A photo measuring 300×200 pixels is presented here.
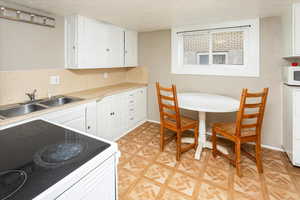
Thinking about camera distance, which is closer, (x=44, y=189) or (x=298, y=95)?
(x=44, y=189)

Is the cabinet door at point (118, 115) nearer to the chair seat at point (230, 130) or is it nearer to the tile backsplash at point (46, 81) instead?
the tile backsplash at point (46, 81)

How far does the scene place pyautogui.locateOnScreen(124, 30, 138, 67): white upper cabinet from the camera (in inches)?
135

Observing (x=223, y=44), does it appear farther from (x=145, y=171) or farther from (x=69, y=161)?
(x=69, y=161)

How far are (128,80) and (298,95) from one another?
3107 mm

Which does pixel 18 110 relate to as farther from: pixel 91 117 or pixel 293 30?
pixel 293 30

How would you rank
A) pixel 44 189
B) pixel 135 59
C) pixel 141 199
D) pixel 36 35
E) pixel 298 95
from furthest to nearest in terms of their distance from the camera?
pixel 135 59 < pixel 36 35 < pixel 298 95 < pixel 141 199 < pixel 44 189

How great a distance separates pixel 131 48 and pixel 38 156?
3110mm

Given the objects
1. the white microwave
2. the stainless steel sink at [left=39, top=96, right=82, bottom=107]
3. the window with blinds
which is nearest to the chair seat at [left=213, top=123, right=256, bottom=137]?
the white microwave

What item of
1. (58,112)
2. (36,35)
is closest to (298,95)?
(58,112)

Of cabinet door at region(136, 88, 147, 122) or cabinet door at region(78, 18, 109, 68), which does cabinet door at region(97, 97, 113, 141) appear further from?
cabinet door at region(136, 88, 147, 122)

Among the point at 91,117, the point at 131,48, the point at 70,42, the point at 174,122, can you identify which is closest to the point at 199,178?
the point at 174,122

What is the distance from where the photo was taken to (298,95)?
6.57 ft

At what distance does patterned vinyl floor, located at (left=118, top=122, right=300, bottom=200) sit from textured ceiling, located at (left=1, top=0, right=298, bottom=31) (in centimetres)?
206

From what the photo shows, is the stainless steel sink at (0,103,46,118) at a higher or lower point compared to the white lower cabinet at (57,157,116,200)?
higher
